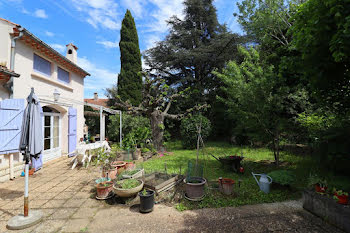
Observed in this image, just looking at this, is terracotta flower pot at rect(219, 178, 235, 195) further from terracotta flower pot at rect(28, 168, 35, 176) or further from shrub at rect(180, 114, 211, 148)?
shrub at rect(180, 114, 211, 148)

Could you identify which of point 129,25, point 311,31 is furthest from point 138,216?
point 129,25

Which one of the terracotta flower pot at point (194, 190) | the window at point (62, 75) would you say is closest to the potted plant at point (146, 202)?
the terracotta flower pot at point (194, 190)

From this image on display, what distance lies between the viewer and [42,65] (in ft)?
23.2

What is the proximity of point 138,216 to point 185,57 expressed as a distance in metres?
12.6

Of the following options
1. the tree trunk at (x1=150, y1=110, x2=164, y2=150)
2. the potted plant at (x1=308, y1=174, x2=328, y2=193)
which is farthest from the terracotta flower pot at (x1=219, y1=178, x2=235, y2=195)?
the tree trunk at (x1=150, y1=110, x2=164, y2=150)

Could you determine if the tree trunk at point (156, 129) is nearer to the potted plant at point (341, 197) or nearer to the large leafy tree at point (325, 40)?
the large leafy tree at point (325, 40)

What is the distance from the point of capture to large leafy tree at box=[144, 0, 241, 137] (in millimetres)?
14008

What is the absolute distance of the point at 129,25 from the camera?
49.6 ft

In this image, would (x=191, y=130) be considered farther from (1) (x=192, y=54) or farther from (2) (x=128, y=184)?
(2) (x=128, y=184)

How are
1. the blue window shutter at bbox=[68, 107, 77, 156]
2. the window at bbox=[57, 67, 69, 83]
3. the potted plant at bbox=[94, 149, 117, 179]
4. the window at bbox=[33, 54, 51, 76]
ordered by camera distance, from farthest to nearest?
1. the blue window shutter at bbox=[68, 107, 77, 156]
2. the window at bbox=[57, 67, 69, 83]
3. the window at bbox=[33, 54, 51, 76]
4. the potted plant at bbox=[94, 149, 117, 179]

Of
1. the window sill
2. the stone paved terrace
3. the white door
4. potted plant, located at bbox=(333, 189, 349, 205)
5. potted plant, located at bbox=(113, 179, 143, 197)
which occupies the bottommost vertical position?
the stone paved terrace

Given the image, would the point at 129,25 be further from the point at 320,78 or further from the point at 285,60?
the point at 320,78

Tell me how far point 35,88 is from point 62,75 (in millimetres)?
2229

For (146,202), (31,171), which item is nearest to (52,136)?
(31,171)
